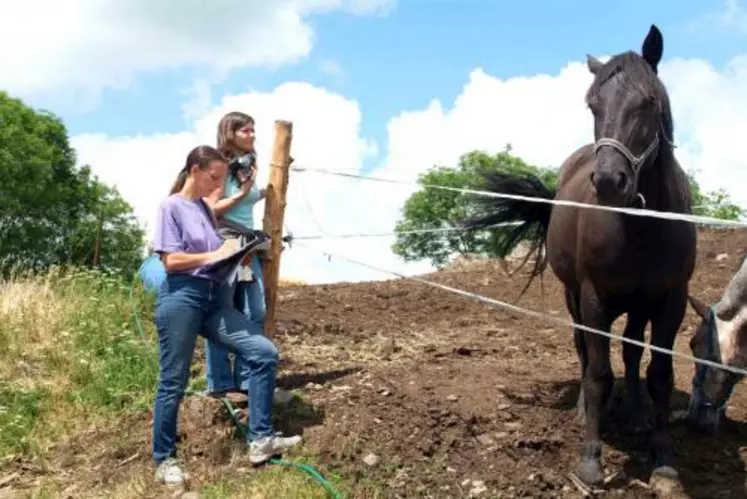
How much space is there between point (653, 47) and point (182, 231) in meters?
2.75

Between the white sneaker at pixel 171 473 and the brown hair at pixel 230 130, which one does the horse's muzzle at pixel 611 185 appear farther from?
the white sneaker at pixel 171 473

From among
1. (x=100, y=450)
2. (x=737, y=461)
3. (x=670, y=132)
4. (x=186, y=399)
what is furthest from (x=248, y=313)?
(x=737, y=461)

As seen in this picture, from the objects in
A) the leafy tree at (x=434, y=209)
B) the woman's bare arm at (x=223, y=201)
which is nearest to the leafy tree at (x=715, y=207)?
the leafy tree at (x=434, y=209)

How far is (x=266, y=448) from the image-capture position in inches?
188

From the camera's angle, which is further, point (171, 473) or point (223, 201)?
point (223, 201)

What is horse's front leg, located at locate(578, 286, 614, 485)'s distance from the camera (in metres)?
4.73

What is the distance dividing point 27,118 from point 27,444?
29.1 m

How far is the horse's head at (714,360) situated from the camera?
5340 millimetres

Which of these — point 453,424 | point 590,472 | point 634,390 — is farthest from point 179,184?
point 634,390

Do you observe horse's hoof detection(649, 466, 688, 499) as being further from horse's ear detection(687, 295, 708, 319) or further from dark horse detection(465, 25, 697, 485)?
horse's ear detection(687, 295, 708, 319)

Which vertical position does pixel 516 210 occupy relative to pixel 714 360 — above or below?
above

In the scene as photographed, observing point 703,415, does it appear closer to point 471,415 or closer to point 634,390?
point 634,390

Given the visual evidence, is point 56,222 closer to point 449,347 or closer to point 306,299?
point 306,299

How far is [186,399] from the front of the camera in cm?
586
